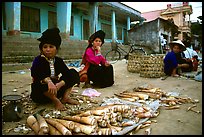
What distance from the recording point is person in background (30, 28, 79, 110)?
2.70m

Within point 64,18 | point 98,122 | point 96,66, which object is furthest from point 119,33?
point 98,122

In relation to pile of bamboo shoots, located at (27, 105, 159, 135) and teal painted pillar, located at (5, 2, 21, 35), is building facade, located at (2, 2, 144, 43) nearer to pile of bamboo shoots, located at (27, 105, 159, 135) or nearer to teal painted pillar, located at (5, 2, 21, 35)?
teal painted pillar, located at (5, 2, 21, 35)

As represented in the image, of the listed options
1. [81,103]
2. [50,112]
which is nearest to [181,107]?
[81,103]

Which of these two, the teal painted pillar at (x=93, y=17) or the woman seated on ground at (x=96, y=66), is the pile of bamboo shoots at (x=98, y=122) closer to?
the woman seated on ground at (x=96, y=66)

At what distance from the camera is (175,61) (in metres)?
5.77

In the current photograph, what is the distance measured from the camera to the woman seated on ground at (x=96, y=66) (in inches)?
163

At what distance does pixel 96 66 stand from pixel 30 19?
907cm

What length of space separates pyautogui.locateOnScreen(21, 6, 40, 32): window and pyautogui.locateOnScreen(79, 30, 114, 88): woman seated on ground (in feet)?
27.7

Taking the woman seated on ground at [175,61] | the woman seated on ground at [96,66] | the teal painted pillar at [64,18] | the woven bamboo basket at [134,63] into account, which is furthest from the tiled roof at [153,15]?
the woman seated on ground at [96,66]

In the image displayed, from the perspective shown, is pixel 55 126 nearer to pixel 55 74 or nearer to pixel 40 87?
pixel 40 87

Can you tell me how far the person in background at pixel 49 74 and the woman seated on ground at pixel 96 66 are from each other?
123 cm

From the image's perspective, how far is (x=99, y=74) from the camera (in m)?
4.24

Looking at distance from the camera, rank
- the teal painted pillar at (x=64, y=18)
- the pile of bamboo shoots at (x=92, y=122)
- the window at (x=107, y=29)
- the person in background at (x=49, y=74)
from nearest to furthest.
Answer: the pile of bamboo shoots at (x=92, y=122) < the person in background at (x=49, y=74) < the teal painted pillar at (x=64, y=18) < the window at (x=107, y=29)

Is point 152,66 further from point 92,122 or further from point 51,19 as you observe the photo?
point 51,19
